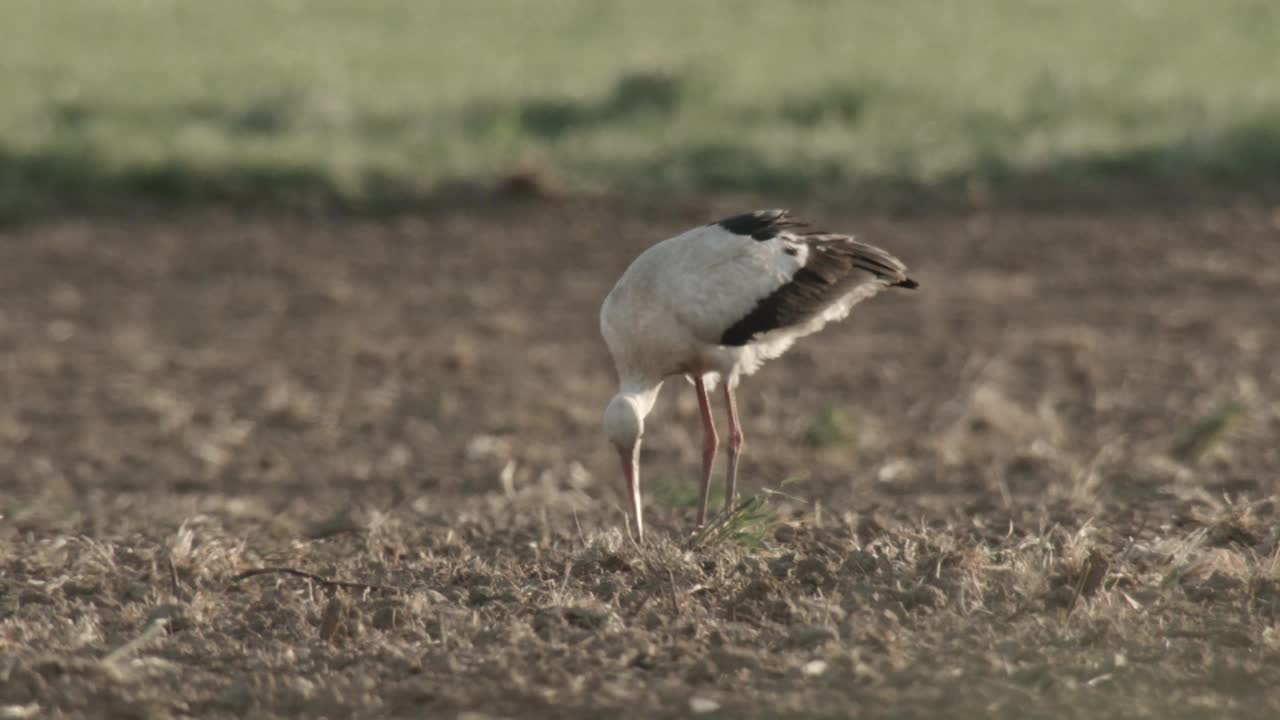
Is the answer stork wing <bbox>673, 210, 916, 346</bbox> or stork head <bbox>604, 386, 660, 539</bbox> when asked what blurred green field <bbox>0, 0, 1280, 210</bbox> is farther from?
stork head <bbox>604, 386, 660, 539</bbox>

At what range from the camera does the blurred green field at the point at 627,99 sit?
17.3 metres

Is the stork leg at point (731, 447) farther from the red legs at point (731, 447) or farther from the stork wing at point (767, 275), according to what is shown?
the stork wing at point (767, 275)

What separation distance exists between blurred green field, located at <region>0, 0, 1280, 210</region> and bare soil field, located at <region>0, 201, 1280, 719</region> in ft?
3.54

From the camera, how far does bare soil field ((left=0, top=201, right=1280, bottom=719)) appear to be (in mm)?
4949

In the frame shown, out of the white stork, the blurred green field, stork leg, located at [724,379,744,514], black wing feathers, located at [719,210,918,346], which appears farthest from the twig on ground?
the blurred green field

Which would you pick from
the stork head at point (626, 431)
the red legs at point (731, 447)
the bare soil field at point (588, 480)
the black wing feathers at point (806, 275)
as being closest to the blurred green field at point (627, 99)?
the bare soil field at point (588, 480)

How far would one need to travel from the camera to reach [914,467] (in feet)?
29.6

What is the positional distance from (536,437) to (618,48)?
1552cm

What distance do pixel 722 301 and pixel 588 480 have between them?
2512mm

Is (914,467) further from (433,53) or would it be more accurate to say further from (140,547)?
(433,53)

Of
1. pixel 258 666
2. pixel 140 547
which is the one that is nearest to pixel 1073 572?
pixel 258 666

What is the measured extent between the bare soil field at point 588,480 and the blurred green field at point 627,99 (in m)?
1.08

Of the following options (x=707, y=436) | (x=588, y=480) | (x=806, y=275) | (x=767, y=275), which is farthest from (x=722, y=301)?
(x=588, y=480)

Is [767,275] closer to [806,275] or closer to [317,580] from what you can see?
[806,275]
